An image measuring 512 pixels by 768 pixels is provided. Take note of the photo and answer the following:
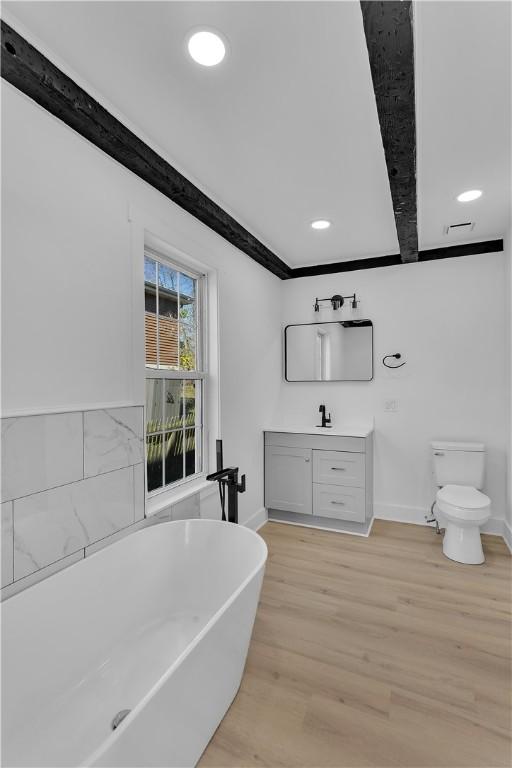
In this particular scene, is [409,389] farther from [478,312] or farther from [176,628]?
[176,628]

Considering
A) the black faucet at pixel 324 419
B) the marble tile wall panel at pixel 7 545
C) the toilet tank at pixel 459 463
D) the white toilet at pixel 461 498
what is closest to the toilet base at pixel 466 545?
the white toilet at pixel 461 498

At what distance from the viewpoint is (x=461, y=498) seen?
297 cm

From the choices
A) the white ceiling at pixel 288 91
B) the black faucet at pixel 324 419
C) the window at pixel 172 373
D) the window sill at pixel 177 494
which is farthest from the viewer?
the black faucet at pixel 324 419

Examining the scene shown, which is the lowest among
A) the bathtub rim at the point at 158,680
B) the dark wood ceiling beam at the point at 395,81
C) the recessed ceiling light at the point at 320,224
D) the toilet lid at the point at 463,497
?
the toilet lid at the point at 463,497

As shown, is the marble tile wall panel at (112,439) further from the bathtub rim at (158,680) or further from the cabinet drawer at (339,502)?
the cabinet drawer at (339,502)

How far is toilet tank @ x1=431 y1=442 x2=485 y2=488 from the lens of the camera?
3.29 meters

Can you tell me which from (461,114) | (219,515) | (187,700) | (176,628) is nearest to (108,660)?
(176,628)

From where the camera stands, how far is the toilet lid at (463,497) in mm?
2857

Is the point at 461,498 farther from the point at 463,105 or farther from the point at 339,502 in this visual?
the point at 463,105

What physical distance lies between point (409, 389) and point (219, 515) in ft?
6.97

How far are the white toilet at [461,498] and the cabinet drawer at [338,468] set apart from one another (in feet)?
2.12

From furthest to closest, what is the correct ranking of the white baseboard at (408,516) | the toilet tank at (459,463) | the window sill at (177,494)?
the white baseboard at (408,516) < the toilet tank at (459,463) < the window sill at (177,494)

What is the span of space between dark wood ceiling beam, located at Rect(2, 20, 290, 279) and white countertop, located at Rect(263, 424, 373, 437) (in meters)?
1.88

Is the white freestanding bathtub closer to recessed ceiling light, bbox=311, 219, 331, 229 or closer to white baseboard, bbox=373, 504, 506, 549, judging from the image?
white baseboard, bbox=373, 504, 506, 549
